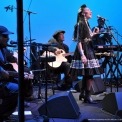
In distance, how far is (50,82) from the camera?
9.87 meters

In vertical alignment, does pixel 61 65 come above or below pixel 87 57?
below

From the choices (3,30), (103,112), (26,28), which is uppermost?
(26,28)

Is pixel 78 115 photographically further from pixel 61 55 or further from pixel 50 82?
pixel 50 82

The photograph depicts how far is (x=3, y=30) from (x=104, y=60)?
5.18 m

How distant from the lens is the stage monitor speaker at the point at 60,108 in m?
4.83

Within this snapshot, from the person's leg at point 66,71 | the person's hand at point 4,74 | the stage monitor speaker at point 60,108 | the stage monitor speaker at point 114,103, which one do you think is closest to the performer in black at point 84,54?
the stage monitor speaker at point 114,103

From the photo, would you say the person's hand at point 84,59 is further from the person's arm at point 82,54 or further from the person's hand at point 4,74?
the person's hand at point 4,74

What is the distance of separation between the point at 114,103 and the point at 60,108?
0.78 meters

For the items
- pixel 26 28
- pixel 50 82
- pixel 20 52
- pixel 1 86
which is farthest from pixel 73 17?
pixel 20 52

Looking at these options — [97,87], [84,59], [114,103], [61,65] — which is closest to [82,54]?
[84,59]

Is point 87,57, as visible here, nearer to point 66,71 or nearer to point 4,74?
point 4,74

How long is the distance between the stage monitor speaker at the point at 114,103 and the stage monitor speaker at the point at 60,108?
0.54 m

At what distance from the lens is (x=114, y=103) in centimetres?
488

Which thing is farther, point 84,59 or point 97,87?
point 97,87
